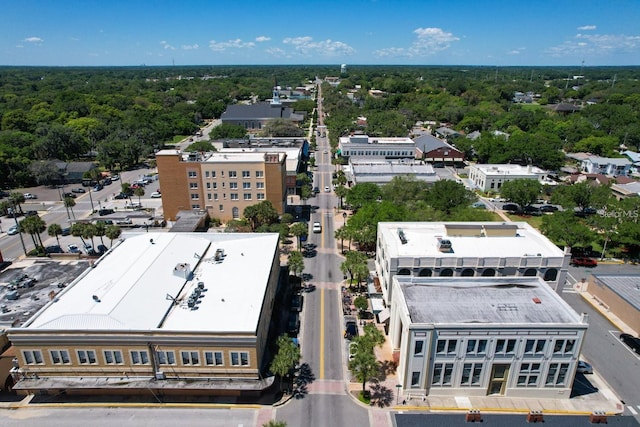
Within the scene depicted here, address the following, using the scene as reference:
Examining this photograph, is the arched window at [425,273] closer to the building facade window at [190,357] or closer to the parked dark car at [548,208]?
the building facade window at [190,357]

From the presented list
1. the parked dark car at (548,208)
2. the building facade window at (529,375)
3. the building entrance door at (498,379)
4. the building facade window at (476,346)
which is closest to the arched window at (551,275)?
the building facade window at (529,375)

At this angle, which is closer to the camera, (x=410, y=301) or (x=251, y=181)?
(x=410, y=301)

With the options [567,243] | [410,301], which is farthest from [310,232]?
[567,243]

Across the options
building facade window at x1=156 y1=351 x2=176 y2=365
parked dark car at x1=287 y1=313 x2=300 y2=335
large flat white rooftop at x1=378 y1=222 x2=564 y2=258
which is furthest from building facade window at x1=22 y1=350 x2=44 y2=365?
large flat white rooftop at x1=378 y1=222 x2=564 y2=258

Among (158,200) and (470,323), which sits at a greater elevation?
(470,323)

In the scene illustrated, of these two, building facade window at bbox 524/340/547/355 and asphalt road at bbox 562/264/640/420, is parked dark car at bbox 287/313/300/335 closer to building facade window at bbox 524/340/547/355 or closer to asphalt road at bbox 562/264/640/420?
building facade window at bbox 524/340/547/355

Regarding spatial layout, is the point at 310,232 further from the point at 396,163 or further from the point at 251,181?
the point at 396,163
